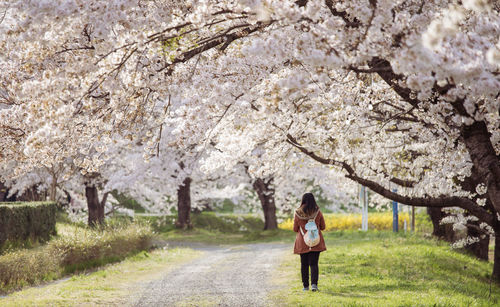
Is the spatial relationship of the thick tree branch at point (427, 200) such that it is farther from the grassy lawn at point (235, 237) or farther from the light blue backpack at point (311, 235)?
the grassy lawn at point (235, 237)

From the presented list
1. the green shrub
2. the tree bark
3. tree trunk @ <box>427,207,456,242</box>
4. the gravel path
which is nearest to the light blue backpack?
the gravel path

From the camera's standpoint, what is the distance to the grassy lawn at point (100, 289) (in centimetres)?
1006

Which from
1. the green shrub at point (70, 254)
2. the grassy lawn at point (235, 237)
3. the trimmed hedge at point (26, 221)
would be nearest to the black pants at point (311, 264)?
the green shrub at point (70, 254)

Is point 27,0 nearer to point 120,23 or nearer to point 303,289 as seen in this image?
point 120,23

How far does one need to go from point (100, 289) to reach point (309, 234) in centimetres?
472

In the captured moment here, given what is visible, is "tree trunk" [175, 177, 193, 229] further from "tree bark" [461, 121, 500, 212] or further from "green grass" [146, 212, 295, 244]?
"tree bark" [461, 121, 500, 212]

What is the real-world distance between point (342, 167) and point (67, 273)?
8287mm

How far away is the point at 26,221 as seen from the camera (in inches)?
690

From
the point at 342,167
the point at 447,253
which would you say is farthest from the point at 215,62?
the point at 447,253

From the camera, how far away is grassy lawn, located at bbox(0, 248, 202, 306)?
1006 cm

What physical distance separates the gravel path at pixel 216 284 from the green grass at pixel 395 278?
512 mm

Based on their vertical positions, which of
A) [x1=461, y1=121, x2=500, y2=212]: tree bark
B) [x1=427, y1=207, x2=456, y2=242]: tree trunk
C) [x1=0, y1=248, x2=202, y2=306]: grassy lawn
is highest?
Result: [x1=461, y1=121, x2=500, y2=212]: tree bark

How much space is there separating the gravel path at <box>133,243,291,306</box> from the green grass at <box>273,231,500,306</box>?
51cm

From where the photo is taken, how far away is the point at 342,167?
36.9 ft
